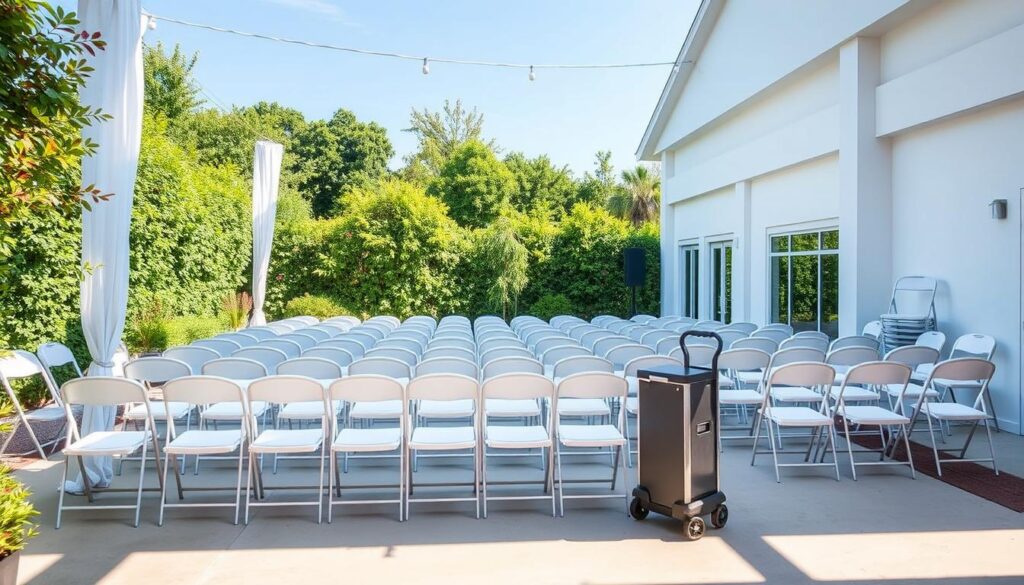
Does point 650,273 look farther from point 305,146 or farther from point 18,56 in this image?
point 305,146

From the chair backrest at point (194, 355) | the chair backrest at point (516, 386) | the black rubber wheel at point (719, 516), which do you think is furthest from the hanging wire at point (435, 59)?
the black rubber wheel at point (719, 516)

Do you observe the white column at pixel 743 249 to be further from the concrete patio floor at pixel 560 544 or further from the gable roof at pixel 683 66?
the concrete patio floor at pixel 560 544

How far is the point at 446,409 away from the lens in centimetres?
480

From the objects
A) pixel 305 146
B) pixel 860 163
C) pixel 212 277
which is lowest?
pixel 212 277

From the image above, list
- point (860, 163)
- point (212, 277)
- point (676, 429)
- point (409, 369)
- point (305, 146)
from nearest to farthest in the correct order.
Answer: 1. point (676, 429)
2. point (409, 369)
3. point (860, 163)
4. point (212, 277)
5. point (305, 146)

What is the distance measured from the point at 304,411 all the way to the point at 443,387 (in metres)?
1.25

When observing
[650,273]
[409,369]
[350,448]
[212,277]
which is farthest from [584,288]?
[350,448]

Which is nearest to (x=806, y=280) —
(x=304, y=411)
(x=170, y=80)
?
(x=304, y=411)

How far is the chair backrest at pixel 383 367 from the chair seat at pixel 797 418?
2.67 meters

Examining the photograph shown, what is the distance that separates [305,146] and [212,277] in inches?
770

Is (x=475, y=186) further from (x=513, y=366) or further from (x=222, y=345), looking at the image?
(x=513, y=366)

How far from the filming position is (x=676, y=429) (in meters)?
3.68

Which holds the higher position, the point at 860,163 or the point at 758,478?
the point at 860,163

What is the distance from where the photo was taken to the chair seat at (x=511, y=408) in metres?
4.55
